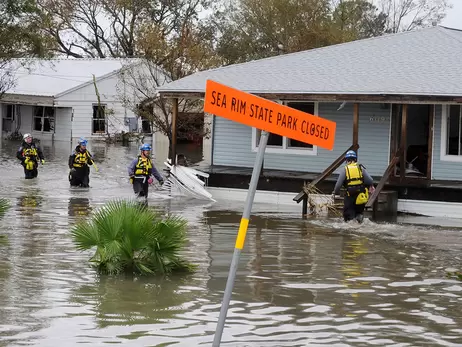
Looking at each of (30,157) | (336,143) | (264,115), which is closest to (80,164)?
(30,157)

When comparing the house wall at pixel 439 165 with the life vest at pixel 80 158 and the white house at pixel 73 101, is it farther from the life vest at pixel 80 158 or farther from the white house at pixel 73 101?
the white house at pixel 73 101

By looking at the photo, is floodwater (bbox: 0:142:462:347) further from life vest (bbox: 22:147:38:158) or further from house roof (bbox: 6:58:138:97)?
house roof (bbox: 6:58:138:97)

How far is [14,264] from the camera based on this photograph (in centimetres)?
1297

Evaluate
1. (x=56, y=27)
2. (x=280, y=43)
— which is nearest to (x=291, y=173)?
(x=280, y=43)

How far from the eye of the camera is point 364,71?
24.4 meters

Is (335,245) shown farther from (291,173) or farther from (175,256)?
(291,173)

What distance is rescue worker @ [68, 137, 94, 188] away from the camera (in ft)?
83.2

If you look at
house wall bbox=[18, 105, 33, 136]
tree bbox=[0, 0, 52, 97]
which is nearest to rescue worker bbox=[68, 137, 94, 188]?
tree bbox=[0, 0, 52, 97]

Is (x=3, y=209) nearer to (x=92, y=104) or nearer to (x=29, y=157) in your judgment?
(x=29, y=157)

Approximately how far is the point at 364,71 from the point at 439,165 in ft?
10.4

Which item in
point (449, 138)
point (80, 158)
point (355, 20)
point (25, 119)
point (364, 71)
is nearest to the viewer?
point (449, 138)

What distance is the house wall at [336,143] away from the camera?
24.1 meters

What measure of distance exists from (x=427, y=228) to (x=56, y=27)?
5000cm

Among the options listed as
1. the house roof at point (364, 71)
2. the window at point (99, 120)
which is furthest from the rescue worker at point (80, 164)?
the window at point (99, 120)
